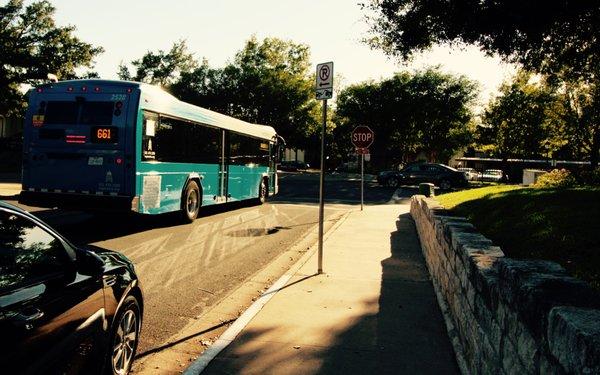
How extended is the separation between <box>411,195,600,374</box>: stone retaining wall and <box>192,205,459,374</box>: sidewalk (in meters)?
0.46

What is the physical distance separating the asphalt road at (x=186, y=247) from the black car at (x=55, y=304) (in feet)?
3.64

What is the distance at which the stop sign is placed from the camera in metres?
17.1

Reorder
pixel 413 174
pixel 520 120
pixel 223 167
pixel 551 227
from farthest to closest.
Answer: pixel 520 120 < pixel 413 174 < pixel 223 167 < pixel 551 227

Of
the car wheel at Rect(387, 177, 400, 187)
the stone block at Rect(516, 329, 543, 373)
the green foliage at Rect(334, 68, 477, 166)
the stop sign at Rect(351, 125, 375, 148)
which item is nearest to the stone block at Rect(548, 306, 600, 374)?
the stone block at Rect(516, 329, 543, 373)

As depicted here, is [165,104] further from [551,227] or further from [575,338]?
[575,338]

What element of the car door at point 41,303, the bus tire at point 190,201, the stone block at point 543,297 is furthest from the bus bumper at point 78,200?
the stone block at point 543,297

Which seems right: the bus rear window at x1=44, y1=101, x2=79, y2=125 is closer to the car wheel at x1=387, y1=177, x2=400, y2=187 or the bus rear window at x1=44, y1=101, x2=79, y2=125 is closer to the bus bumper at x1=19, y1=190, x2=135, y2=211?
the bus bumper at x1=19, y1=190, x2=135, y2=211

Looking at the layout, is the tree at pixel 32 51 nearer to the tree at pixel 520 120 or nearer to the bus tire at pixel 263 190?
the bus tire at pixel 263 190

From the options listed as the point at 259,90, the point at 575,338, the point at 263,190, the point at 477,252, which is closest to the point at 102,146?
the point at 477,252

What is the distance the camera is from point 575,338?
190cm

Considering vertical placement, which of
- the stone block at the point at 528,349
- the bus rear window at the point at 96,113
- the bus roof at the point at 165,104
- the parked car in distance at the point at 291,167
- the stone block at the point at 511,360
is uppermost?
the bus roof at the point at 165,104

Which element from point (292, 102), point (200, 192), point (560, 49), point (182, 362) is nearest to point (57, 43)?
point (292, 102)

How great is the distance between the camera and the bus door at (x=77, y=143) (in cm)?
1025

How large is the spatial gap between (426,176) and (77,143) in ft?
82.2
